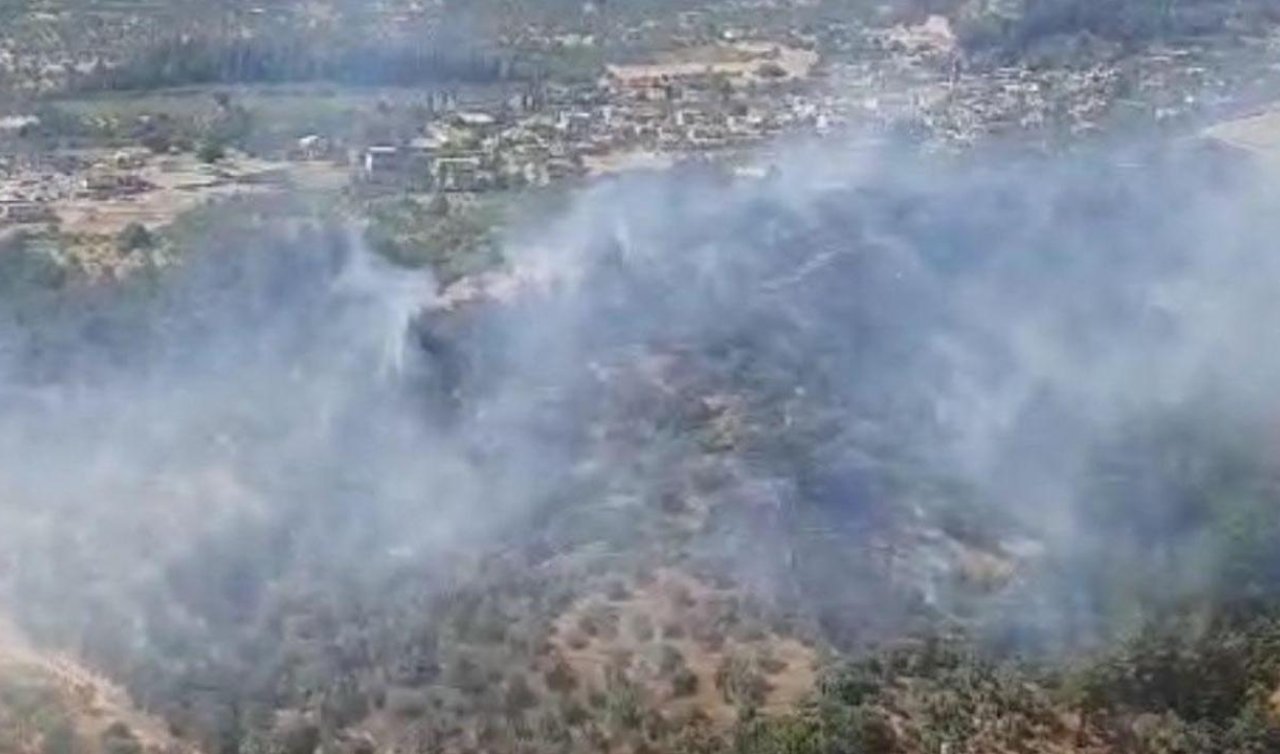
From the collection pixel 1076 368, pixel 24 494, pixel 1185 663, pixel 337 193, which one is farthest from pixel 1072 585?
pixel 337 193

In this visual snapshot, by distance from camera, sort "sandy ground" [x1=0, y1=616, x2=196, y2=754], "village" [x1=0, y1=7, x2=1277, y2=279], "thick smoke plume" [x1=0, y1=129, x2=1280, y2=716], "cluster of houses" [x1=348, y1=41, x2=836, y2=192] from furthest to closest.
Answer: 1. "cluster of houses" [x1=348, y1=41, x2=836, y2=192]
2. "village" [x1=0, y1=7, x2=1277, y2=279]
3. "thick smoke plume" [x1=0, y1=129, x2=1280, y2=716]
4. "sandy ground" [x1=0, y1=616, x2=196, y2=754]

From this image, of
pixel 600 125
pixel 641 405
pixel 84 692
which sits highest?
pixel 600 125

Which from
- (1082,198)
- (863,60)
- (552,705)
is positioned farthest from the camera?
(863,60)

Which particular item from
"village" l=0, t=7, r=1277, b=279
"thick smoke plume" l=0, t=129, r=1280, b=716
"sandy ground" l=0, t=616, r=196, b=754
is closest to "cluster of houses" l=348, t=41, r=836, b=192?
"village" l=0, t=7, r=1277, b=279

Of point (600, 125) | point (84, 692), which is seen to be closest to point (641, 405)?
point (84, 692)

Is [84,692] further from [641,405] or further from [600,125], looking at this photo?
[600,125]

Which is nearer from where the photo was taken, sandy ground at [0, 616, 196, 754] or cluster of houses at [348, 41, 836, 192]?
sandy ground at [0, 616, 196, 754]

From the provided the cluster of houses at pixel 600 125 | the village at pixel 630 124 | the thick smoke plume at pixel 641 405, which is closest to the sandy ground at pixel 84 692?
the thick smoke plume at pixel 641 405

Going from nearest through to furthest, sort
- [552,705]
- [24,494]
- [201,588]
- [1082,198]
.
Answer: [552,705] → [201,588] → [24,494] → [1082,198]

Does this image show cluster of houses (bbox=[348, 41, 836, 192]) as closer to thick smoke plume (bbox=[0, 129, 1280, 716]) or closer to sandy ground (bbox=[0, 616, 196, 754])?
thick smoke plume (bbox=[0, 129, 1280, 716])

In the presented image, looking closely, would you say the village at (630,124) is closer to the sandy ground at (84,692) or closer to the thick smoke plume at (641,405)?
the thick smoke plume at (641,405)

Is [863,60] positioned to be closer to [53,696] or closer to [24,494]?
[24,494]
